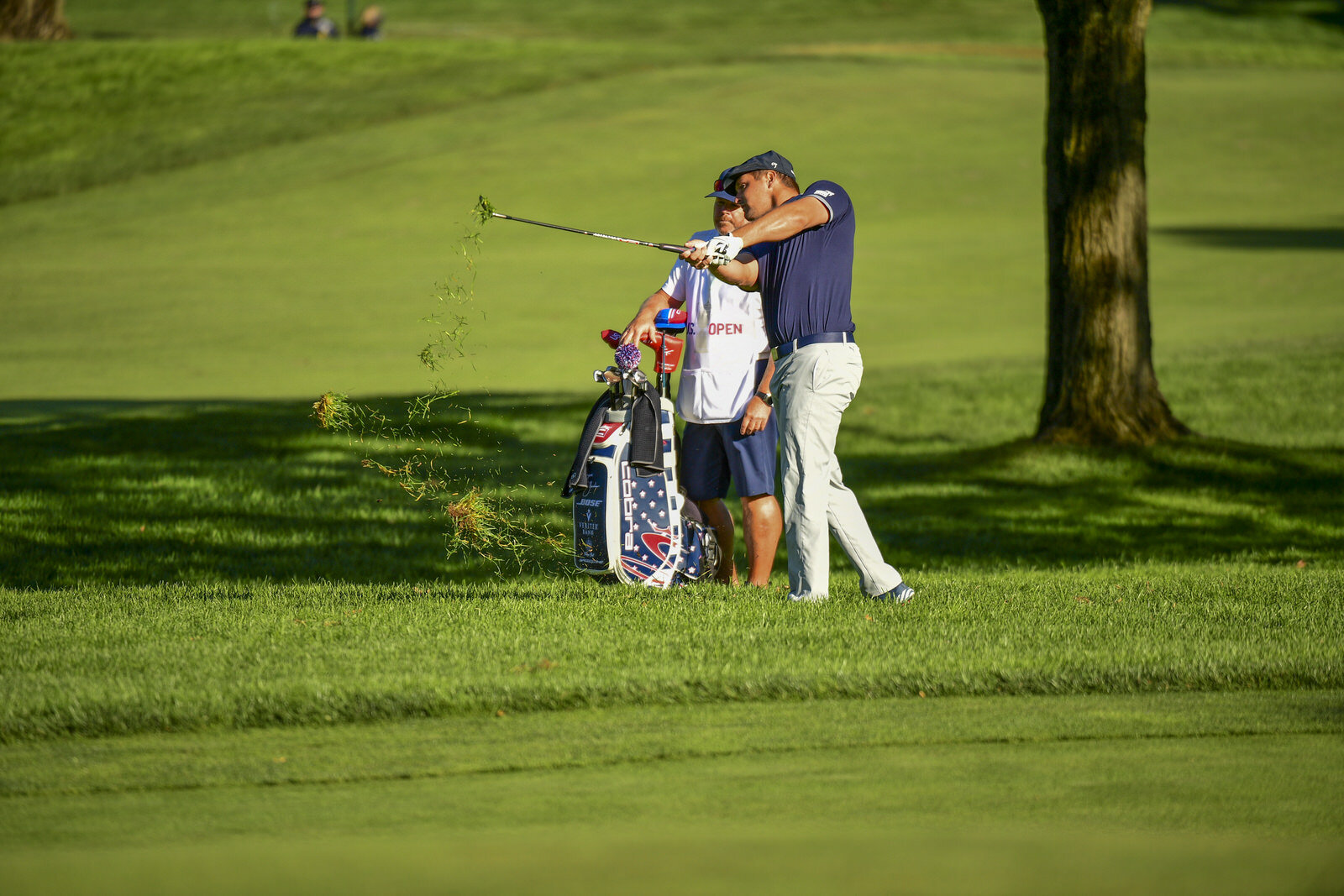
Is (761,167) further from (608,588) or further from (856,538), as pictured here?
(608,588)

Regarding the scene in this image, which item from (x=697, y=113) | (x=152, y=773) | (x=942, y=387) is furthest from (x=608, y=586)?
(x=697, y=113)

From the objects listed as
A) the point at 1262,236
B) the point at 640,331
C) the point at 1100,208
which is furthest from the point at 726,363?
the point at 1262,236

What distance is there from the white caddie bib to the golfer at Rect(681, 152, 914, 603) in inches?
13.6

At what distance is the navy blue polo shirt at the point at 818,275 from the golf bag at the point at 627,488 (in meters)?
0.74

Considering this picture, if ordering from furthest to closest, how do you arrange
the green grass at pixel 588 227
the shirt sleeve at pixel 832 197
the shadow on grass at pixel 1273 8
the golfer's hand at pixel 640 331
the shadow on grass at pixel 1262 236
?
the shadow on grass at pixel 1273 8 → the shadow on grass at pixel 1262 236 → the green grass at pixel 588 227 → the golfer's hand at pixel 640 331 → the shirt sleeve at pixel 832 197

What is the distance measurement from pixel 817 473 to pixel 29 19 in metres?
42.4

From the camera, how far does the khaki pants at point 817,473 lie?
22.7 ft

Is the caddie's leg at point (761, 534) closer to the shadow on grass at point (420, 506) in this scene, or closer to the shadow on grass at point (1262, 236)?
the shadow on grass at point (420, 506)

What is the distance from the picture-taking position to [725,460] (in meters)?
7.83

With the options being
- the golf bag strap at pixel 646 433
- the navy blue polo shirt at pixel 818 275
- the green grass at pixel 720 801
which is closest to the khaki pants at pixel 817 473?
the navy blue polo shirt at pixel 818 275

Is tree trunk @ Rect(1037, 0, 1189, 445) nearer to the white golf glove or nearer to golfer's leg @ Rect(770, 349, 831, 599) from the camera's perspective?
golfer's leg @ Rect(770, 349, 831, 599)

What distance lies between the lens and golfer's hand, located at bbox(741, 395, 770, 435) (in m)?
7.42

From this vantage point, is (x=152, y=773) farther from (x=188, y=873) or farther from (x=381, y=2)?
(x=381, y=2)

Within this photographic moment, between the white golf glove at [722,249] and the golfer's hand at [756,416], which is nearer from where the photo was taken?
the white golf glove at [722,249]
